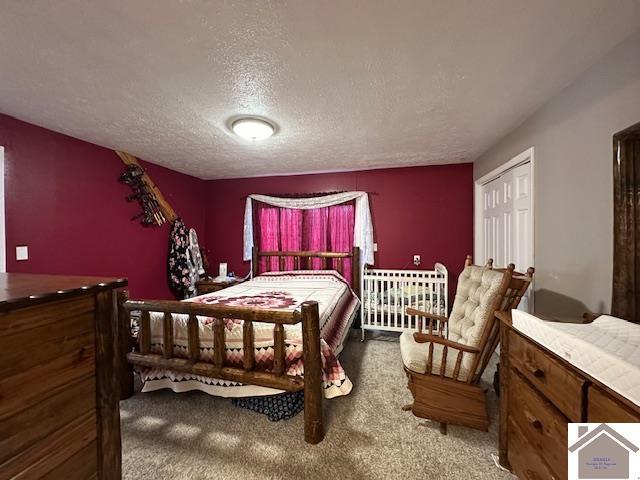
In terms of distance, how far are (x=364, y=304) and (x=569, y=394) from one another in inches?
98.1

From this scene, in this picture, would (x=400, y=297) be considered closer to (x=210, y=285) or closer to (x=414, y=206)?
(x=414, y=206)

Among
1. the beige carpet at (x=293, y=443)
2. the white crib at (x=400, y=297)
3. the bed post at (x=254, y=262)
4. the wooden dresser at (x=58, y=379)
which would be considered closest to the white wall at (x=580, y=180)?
the beige carpet at (x=293, y=443)

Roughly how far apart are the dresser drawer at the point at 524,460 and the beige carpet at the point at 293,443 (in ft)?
0.76

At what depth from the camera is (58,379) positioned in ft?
2.00

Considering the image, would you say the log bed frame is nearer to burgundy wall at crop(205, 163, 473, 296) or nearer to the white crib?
the white crib

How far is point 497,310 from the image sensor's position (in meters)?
1.49

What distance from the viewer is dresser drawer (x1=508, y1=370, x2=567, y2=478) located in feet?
2.94

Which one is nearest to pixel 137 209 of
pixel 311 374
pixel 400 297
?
pixel 311 374

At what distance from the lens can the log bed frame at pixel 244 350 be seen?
153 centimetres

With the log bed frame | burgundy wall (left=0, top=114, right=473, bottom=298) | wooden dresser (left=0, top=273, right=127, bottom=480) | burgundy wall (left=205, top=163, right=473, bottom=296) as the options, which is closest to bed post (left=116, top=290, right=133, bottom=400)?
the log bed frame

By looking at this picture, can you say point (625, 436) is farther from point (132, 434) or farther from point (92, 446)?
point (132, 434)

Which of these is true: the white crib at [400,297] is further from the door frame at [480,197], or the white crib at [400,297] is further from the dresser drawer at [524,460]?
the dresser drawer at [524,460]

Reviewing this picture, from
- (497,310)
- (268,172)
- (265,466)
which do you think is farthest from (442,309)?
(268,172)

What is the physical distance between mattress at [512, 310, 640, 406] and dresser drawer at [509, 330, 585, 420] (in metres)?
0.05
